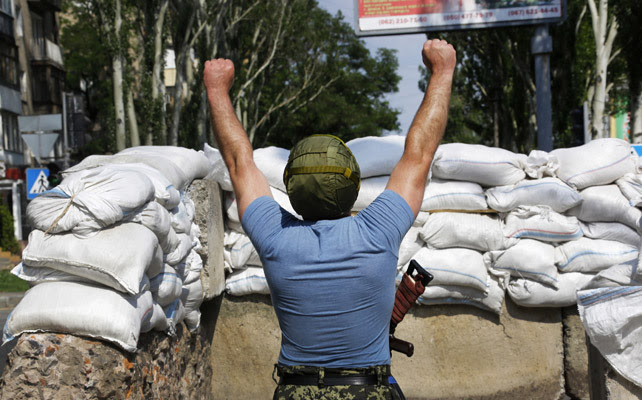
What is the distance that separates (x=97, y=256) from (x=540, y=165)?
2.93m

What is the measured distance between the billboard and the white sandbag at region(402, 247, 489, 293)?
965 centimetres

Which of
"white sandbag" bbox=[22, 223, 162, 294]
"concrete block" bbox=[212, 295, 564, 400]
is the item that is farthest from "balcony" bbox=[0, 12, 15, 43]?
"white sandbag" bbox=[22, 223, 162, 294]


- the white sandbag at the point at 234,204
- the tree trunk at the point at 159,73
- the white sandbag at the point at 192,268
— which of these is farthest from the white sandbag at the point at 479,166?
the tree trunk at the point at 159,73

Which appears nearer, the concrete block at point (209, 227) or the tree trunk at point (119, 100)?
the concrete block at point (209, 227)

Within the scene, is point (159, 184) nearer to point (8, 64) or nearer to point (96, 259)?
point (96, 259)

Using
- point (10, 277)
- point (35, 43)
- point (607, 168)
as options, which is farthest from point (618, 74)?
point (35, 43)

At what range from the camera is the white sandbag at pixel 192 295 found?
13.2 feet

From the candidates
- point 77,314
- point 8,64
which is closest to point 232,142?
point 77,314

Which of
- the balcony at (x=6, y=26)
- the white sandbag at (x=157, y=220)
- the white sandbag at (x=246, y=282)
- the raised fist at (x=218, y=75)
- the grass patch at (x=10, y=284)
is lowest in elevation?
the grass patch at (x=10, y=284)

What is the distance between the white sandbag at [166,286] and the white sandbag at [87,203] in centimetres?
40

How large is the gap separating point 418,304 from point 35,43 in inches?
1367

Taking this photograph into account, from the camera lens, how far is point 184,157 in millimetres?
4324

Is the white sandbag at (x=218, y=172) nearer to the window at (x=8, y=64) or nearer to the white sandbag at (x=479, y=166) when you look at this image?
the white sandbag at (x=479, y=166)

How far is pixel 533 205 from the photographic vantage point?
15.5 ft
